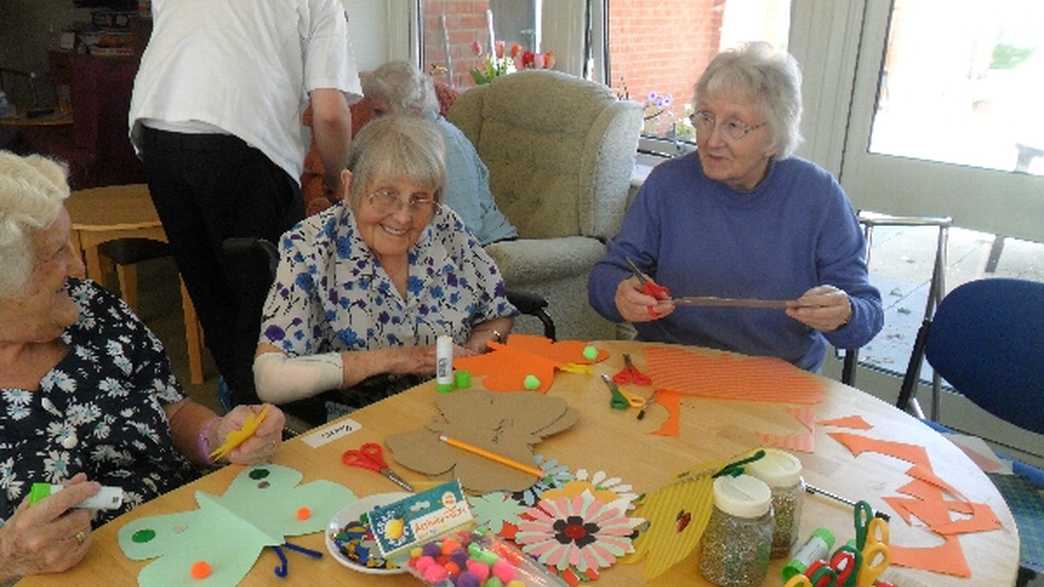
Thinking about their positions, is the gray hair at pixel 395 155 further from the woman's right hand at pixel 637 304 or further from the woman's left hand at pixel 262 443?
the woman's left hand at pixel 262 443

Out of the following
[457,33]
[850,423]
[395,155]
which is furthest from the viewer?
[457,33]

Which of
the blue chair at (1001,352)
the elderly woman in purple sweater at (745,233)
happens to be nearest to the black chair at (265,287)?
the elderly woman in purple sweater at (745,233)

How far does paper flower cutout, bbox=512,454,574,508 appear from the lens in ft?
3.99

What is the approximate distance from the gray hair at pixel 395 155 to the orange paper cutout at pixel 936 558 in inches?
43.2

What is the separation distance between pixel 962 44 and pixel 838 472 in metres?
1.70

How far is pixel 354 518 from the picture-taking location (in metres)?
1.15

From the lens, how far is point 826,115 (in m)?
2.68

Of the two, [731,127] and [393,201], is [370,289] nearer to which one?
[393,201]

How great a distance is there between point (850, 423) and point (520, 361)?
600mm

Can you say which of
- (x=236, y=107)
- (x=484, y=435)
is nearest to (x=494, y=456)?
(x=484, y=435)

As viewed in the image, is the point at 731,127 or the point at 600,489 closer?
the point at 600,489

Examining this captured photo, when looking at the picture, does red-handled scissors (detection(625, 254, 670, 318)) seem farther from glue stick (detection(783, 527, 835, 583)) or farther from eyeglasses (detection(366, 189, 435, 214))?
Answer: glue stick (detection(783, 527, 835, 583))

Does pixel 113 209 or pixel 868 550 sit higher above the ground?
pixel 868 550

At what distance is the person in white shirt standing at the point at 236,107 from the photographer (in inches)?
97.5
